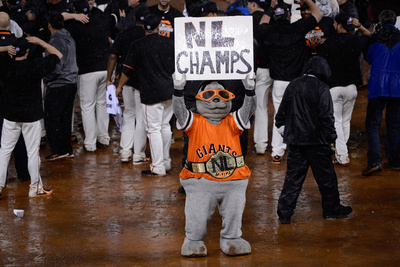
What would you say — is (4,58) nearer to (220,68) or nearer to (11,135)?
(11,135)

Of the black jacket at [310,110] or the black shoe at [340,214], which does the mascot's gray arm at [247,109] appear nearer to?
the black jacket at [310,110]

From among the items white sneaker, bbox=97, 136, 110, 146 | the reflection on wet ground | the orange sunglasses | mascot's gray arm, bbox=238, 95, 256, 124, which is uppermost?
the orange sunglasses

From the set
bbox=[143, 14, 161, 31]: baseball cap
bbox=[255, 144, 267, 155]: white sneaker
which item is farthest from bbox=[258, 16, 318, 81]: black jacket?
bbox=[143, 14, 161, 31]: baseball cap

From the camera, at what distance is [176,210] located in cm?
793

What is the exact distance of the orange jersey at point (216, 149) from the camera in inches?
247

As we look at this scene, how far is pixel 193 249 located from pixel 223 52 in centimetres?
197

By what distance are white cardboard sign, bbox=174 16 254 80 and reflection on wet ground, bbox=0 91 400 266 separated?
1.83m

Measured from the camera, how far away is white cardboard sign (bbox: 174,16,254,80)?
625 cm

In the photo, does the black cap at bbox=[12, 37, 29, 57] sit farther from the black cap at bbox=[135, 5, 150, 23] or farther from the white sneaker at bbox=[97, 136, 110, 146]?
the white sneaker at bbox=[97, 136, 110, 146]

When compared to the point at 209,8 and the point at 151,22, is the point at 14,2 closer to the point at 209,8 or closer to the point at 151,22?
the point at 151,22

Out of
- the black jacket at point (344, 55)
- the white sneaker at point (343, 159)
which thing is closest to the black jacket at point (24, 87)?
the black jacket at point (344, 55)

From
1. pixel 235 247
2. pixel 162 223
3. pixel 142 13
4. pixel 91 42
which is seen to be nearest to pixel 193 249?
pixel 235 247

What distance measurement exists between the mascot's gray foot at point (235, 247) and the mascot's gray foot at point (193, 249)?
0.21m

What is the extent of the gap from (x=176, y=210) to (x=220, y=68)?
7.76 feet
